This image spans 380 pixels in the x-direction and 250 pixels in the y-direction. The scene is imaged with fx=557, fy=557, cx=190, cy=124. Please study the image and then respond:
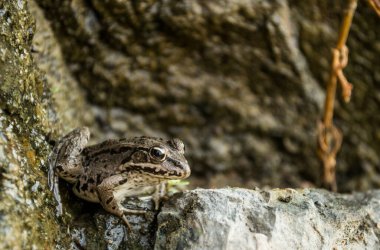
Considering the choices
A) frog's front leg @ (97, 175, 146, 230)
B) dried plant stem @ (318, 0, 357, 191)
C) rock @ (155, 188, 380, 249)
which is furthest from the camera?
dried plant stem @ (318, 0, 357, 191)

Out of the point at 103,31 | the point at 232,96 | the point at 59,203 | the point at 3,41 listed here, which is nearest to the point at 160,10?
the point at 103,31

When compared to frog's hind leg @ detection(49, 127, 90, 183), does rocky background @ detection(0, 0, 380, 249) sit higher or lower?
higher

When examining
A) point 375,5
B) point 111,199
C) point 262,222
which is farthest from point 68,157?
point 375,5

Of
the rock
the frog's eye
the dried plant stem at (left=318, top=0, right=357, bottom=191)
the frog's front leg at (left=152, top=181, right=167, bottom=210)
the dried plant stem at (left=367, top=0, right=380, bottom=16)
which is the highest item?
the dried plant stem at (left=367, top=0, right=380, bottom=16)

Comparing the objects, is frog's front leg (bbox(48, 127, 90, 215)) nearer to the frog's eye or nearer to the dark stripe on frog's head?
the dark stripe on frog's head

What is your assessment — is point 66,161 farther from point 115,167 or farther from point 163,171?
point 163,171

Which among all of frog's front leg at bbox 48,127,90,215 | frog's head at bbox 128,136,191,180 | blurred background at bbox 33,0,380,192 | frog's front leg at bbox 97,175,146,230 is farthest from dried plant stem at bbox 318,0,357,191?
frog's front leg at bbox 48,127,90,215

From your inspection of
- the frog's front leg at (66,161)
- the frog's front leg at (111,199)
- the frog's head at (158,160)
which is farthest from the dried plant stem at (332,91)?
the frog's front leg at (66,161)

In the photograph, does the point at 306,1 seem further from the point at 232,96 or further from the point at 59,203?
the point at 59,203
